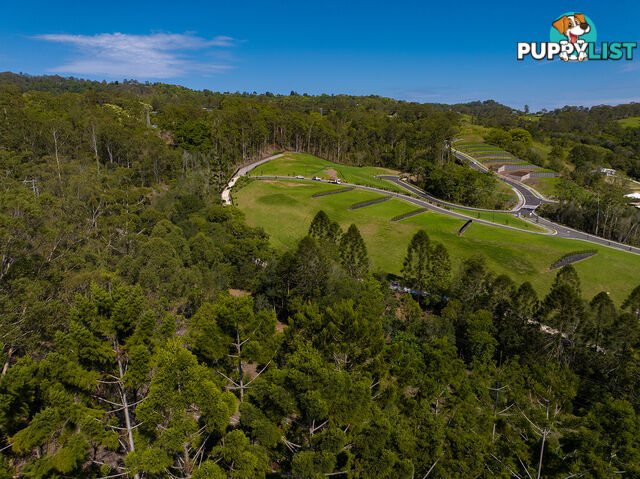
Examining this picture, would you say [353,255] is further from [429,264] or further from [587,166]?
[587,166]

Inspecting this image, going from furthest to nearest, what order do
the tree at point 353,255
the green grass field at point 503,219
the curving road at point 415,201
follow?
1. the green grass field at point 503,219
2. the curving road at point 415,201
3. the tree at point 353,255

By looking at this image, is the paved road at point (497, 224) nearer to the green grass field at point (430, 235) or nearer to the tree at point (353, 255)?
the green grass field at point (430, 235)

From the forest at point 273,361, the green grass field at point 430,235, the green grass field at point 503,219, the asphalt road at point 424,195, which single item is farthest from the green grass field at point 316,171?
the forest at point 273,361

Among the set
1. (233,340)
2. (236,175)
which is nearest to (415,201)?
(236,175)

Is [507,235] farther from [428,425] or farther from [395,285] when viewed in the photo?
[428,425]

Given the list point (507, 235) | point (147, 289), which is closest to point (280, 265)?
point (147, 289)

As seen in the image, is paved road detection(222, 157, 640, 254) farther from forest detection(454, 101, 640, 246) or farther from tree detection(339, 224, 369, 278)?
tree detection(339, 224, 369, 278)

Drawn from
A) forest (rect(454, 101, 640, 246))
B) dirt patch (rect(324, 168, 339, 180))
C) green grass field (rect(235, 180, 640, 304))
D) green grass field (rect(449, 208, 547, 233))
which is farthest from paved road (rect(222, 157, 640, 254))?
dirt patch (rect(324, 168, 339, 180))
